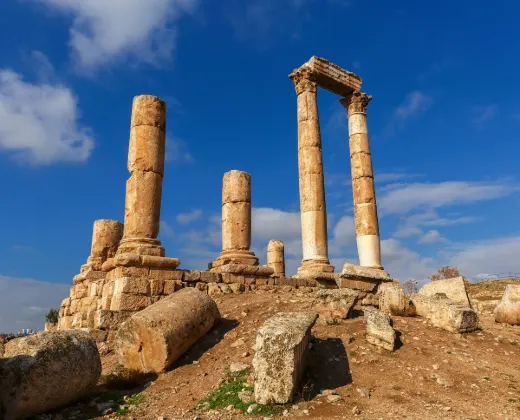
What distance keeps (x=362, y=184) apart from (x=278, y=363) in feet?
43.0

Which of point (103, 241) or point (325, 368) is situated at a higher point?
point (103, 241)

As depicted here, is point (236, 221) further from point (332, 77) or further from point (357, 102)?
point (357, 102)

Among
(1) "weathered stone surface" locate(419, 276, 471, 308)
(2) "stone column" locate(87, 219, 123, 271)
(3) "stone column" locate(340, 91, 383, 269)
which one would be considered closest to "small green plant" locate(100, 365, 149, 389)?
(1) "weathered stone surface" locate(419, 276, 471, 308)

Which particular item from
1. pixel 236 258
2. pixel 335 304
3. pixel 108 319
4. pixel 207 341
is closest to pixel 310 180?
pixel 236 258

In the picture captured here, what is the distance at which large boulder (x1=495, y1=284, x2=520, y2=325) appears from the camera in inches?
418

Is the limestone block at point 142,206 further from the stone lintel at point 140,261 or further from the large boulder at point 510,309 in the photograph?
the large boulder at point 510,309

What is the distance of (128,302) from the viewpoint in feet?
33.1

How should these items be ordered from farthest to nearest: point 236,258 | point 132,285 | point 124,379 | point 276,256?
point 276,256 → point 236,258 → point 132,285 → point 124,379

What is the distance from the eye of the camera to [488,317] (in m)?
12.2

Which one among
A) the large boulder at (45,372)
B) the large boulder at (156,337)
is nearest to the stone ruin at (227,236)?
the large boulder at (156,337)

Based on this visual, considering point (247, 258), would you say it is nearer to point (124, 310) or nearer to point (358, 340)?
point (124, 310)

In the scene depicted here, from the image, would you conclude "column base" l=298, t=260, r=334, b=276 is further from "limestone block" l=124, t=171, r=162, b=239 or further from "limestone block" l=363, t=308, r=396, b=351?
"limestone block" l=363, t=308, r=396, b=351

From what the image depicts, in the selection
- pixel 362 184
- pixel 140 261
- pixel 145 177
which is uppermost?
pixel 362 184

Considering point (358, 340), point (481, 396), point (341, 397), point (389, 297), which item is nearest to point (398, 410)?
point (341, 397)
